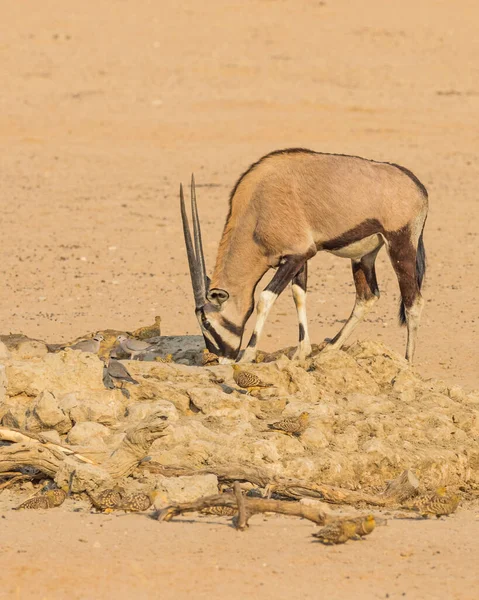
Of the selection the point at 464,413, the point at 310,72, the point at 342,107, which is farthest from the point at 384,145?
the point at 464,413

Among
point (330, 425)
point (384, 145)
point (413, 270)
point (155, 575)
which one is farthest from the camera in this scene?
point (384, 145)

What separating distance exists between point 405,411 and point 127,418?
1913 mm

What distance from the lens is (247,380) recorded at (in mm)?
8445

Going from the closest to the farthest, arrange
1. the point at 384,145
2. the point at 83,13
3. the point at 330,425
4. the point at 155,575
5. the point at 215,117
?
the point at 155,575 → the point at 330,425 → the point at 384,145 → the point at 215,117 → the point at 83,13

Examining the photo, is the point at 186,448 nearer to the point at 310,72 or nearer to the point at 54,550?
the point at 54,550

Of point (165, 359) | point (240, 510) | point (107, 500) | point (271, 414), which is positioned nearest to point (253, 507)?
point (240, 510)

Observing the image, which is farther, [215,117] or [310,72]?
[310,72]

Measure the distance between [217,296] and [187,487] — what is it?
270 cm

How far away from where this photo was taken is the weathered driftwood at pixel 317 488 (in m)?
7.26

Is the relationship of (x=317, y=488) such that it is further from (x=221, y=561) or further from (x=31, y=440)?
(x=31, y=440)

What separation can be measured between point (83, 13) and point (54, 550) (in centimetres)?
2745

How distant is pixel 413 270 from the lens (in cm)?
1005

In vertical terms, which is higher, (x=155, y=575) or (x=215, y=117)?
(x=155, y=575)

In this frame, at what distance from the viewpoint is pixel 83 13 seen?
32125 millimetres
